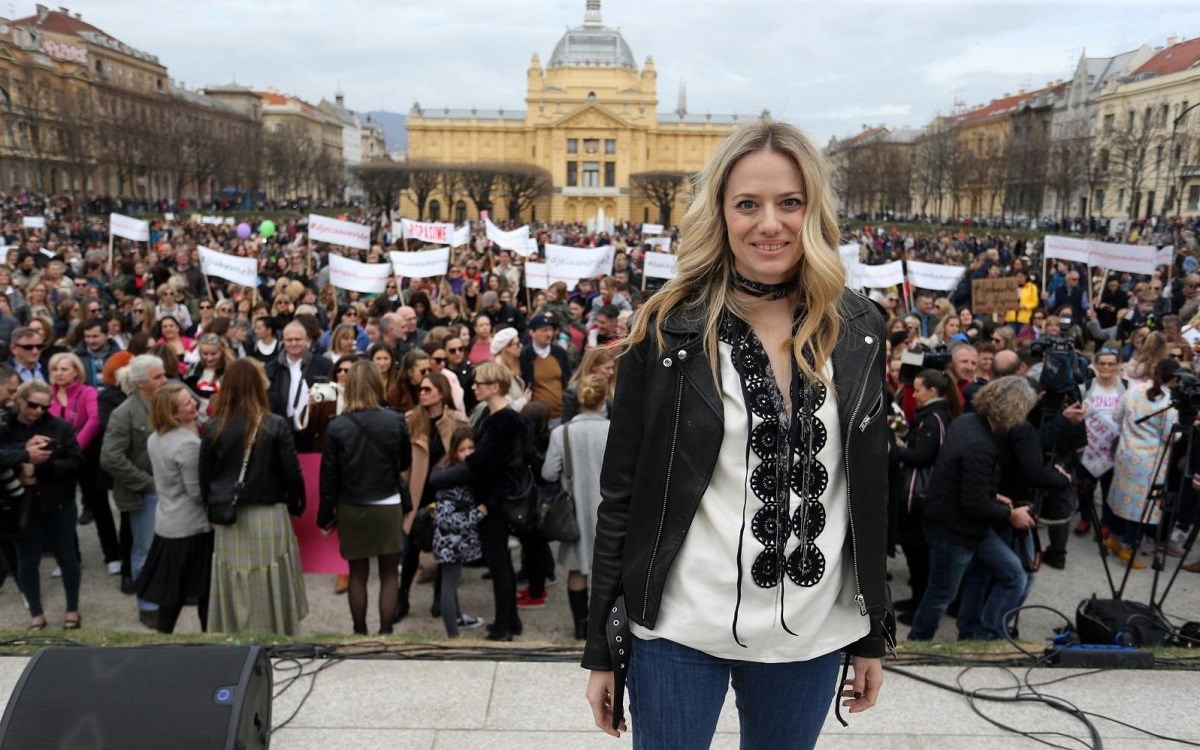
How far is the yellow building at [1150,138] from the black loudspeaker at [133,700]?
4828 centimetres

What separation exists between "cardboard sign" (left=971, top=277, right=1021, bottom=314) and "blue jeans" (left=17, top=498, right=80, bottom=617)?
1111 cm

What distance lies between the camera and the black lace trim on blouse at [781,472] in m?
1.79

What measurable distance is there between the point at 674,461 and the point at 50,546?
5517 mm

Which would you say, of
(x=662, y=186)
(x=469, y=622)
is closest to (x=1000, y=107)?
(x=662, y=186)

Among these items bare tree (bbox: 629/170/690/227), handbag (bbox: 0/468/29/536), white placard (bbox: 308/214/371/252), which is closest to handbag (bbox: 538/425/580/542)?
handbag (bbox: 0/468/29/536)

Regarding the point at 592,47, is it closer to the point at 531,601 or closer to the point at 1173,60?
the point at 1173,60

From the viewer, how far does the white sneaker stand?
5902 millimetres

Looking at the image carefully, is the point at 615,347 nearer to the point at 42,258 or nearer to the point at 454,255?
the point at 42,258

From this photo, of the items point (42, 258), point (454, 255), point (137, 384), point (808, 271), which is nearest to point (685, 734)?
point (808, 271)

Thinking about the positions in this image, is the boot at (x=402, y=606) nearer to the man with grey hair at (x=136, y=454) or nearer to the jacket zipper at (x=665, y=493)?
the man with grey hair at (x=136, y=454)

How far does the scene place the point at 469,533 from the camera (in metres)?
5.47

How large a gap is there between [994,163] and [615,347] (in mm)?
65771

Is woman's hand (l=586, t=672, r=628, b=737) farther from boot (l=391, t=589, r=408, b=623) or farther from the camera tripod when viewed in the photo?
boot (l=391, t=589, r=408, b=623)

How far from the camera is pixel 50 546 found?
5.71 metres
